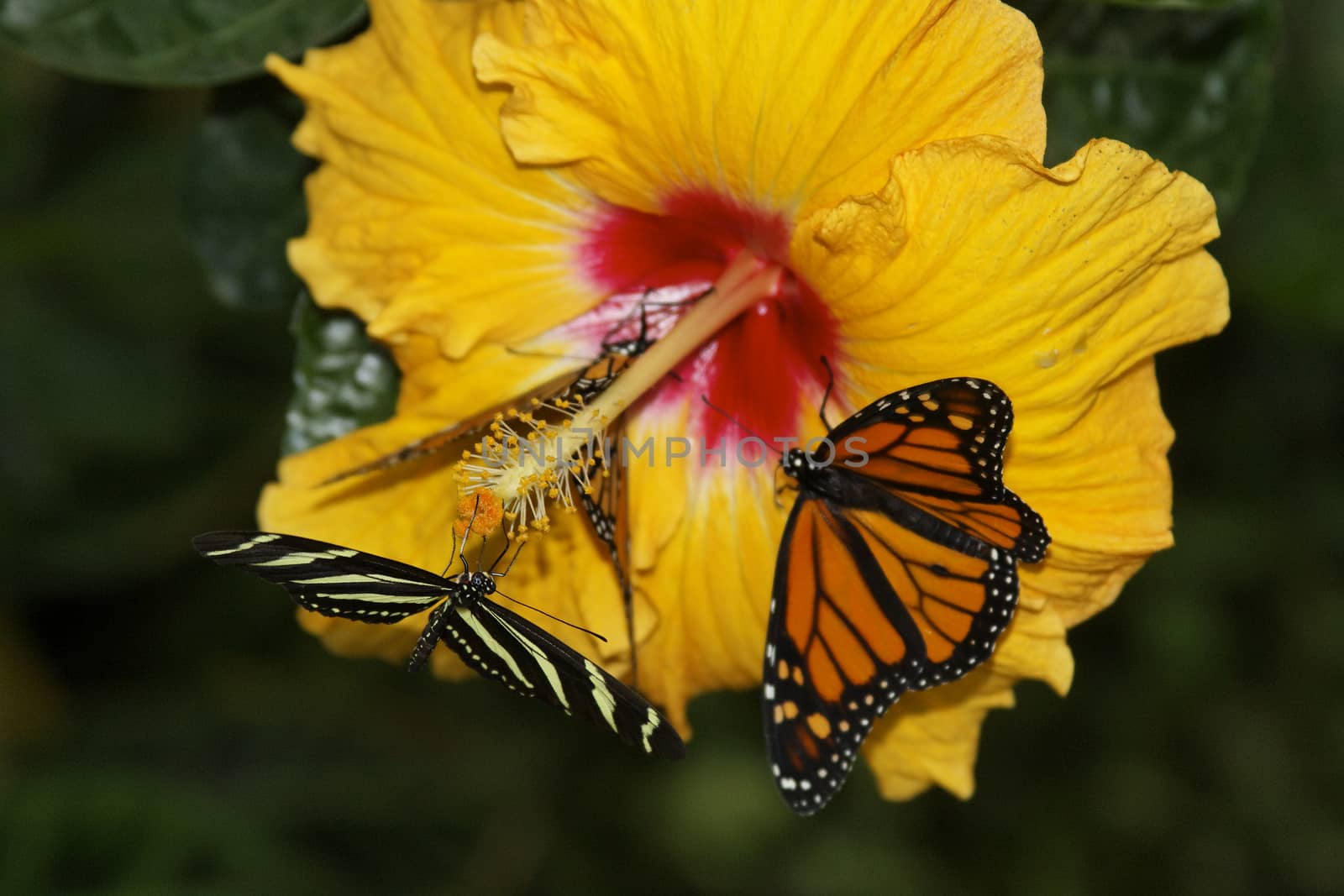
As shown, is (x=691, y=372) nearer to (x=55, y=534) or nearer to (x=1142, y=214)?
(x=1142, y=214)

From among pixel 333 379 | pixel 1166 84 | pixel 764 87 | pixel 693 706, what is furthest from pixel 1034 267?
pixel 693 706

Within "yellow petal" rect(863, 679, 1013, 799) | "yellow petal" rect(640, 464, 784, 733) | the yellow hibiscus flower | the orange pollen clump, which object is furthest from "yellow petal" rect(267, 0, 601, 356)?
"yellow petal" rect(863, 679, 1013, 799)

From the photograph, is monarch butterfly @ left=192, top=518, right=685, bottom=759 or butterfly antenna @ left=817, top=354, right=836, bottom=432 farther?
butterfly antenna @ left=817, top=354, right=836, bottom=432

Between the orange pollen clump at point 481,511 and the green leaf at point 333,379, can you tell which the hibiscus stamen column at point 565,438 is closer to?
the orange pollen clump at point 481,511

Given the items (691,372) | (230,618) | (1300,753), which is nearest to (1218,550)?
(1300,753)

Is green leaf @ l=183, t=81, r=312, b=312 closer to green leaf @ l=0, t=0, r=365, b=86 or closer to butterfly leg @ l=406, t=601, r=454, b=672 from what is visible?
green leaf @ l=0, t=0, r=365, b=86

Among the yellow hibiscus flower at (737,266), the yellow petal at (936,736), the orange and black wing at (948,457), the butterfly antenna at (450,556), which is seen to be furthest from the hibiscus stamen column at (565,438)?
the yellow petal at (936,736)
